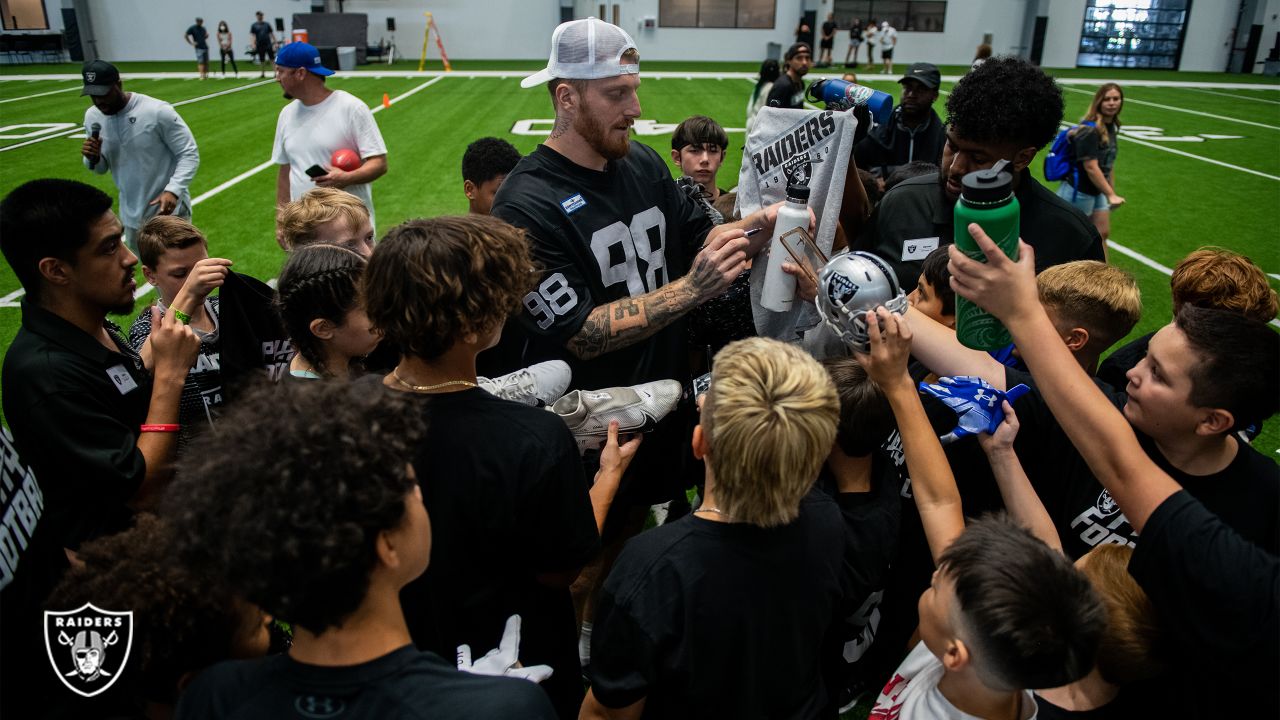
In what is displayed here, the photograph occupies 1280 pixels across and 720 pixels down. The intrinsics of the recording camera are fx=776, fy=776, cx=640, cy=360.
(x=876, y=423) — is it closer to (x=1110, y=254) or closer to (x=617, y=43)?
(x=617, y=43)

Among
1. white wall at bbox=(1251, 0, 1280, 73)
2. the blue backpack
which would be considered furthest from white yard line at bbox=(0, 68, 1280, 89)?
the blue backpack

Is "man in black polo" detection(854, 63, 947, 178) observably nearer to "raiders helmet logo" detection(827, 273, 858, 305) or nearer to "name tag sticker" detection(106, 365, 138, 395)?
"raiders helmet logo" detection(827, 273, 858, 305)

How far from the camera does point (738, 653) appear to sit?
187 centimetres

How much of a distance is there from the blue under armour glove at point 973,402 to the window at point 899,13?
120 ft

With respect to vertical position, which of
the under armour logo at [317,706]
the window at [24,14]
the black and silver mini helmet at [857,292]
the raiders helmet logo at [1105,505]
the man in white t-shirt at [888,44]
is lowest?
the raiders helmet logo at [1105,505]

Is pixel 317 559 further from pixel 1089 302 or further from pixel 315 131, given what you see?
pixel 315 131

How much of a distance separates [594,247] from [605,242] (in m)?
0.06

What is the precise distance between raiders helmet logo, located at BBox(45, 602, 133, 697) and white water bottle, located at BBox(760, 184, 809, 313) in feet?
6.81

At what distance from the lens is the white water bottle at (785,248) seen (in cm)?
263

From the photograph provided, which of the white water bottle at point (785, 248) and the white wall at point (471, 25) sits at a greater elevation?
the white wall at point (471, 25)

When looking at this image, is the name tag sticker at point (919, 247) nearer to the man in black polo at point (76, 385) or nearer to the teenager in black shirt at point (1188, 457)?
the teenager in black shirt at point (1188, 457)

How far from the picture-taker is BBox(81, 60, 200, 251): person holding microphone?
632 centimetres

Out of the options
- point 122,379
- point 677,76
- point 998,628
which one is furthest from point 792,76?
point 677,76

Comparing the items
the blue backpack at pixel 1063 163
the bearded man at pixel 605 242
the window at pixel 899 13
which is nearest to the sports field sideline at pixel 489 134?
the blue backpack at pixel 1063 163
